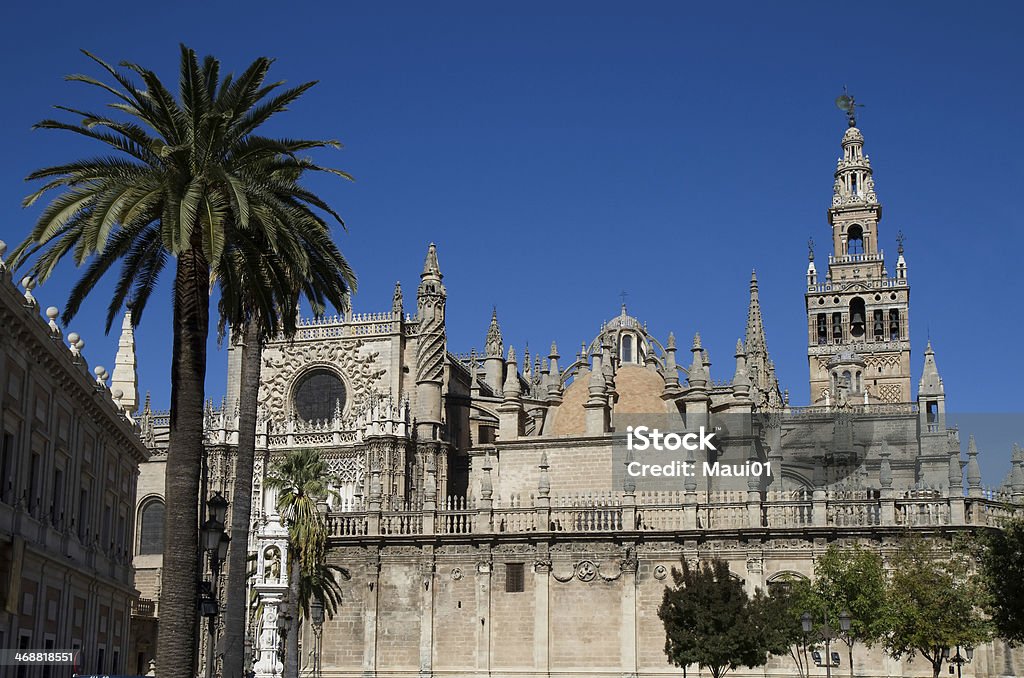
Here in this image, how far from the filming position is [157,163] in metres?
19.5

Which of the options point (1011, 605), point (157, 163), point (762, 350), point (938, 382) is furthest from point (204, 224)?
point (938, 382)

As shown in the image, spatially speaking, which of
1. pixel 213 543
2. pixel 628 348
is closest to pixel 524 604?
pixel 628 348

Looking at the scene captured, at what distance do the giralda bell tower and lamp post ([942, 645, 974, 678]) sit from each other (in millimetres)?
37305

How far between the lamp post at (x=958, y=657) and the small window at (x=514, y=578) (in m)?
14.1

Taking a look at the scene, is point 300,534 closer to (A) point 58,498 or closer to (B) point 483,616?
(B) point 483,616

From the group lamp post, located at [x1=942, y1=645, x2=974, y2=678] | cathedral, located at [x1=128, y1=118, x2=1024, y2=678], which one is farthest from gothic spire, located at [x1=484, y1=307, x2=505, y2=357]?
lamp post, located at [x1=942, y1=645, x2=974, y2=678]

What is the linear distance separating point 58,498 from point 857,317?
60946 millimetres

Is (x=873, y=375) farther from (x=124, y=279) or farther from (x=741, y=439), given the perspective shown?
(x=124, y=279)

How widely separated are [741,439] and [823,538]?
8.02m

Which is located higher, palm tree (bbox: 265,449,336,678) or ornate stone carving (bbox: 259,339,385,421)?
ornate stone carving (bbox: 259,339,385,421)

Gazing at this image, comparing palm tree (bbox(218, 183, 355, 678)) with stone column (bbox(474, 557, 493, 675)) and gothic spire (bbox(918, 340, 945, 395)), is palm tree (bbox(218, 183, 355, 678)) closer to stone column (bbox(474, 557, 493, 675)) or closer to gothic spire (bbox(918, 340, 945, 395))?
stone column (bbox(474, 557, 493, 675))

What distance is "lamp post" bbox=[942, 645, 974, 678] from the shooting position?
112 ft

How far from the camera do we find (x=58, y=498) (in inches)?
1072

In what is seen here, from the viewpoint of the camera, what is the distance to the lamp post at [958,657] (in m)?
34.2
